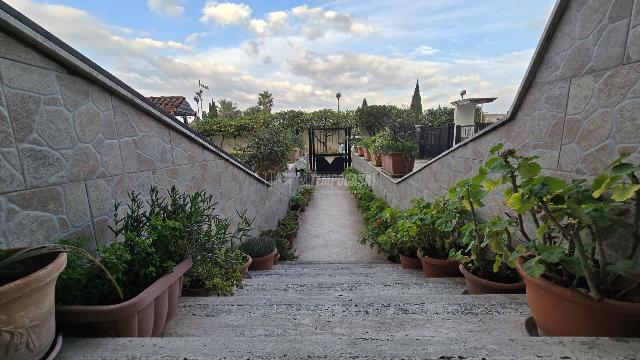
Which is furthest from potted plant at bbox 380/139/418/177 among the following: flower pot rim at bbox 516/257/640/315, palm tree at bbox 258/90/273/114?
palm tree at bbox 258/90/273/114

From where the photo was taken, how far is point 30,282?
2.82 feet

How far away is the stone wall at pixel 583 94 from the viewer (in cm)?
143

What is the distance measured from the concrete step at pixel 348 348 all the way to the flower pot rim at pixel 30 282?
12.4 inches

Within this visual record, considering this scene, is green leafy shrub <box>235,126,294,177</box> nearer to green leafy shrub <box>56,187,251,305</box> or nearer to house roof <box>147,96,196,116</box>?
green leafy shrub <box>56,187,251,305</box>

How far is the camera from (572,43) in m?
1.74

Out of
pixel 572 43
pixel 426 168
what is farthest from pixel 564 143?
pixel 426 168

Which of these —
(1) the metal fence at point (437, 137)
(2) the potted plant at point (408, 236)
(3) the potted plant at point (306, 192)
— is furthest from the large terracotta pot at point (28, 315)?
(1) the metal fence at point (437, 137)

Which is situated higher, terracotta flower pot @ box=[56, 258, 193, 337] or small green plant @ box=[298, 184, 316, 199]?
terracotta flower pot @ box=[56, 258, 193, 337]

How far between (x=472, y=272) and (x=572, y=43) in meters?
1.53

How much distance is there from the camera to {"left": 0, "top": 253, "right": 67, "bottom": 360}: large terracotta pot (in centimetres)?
83

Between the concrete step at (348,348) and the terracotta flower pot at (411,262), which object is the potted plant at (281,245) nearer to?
the terracotta flower pot at (411,262)

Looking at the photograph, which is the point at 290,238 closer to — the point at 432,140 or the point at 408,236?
the point at 408,236

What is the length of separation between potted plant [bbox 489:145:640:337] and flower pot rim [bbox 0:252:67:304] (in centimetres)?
169

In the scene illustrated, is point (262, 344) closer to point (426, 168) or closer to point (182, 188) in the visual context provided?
point (182, 188)
